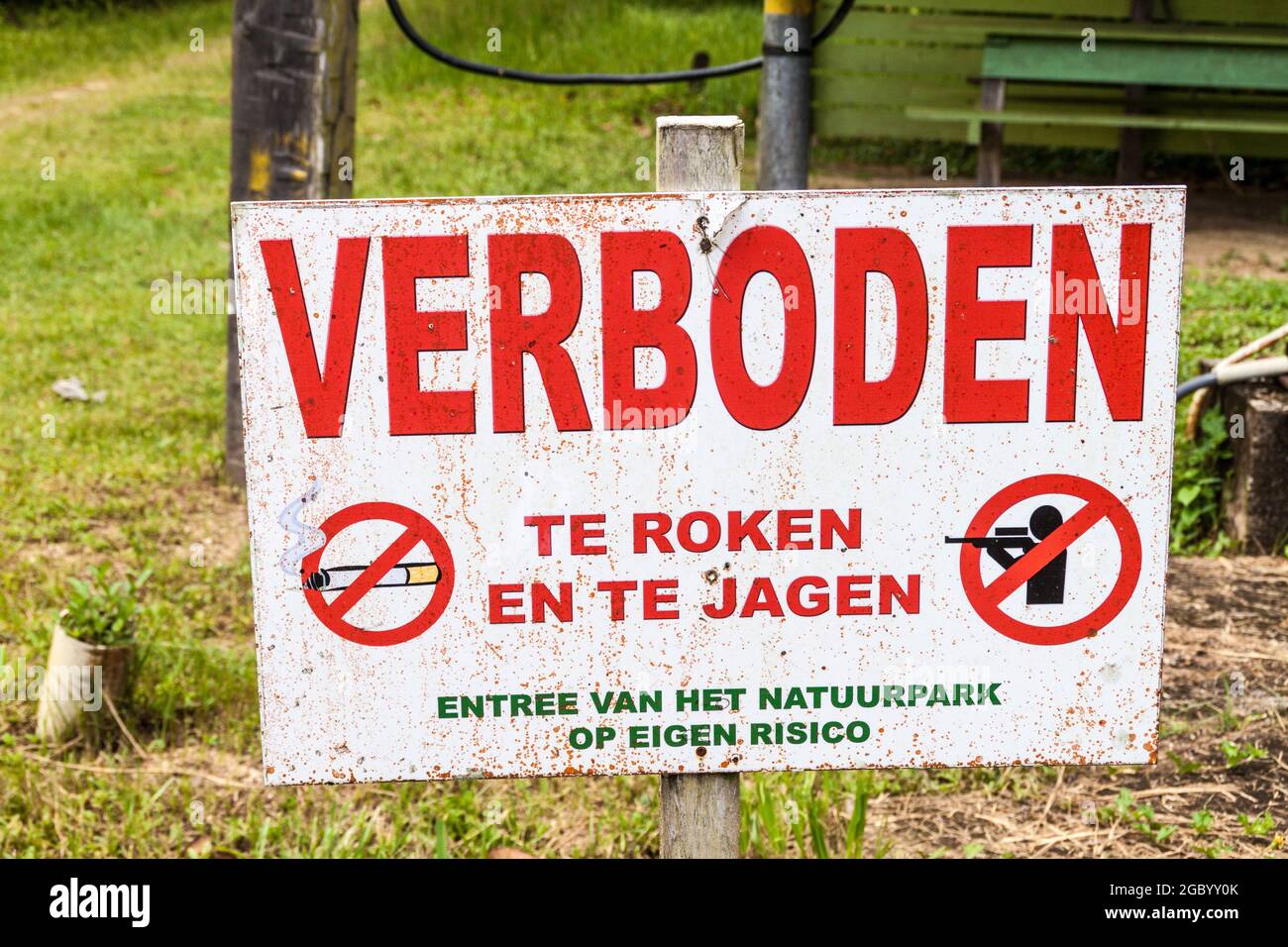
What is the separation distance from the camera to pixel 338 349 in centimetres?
183

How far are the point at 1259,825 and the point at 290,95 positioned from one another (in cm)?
357

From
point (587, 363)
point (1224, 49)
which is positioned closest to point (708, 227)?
point (587, 363)

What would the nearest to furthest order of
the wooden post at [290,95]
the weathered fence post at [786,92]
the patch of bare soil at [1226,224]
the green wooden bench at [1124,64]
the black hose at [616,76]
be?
the weathered fence post at [786,92] < the black hose at [616,76] < the wooden post at [290,95] < the patch of bare soil at [1226,224] < the green wooden bench at [1124,64]

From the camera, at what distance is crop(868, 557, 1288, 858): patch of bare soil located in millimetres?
2854

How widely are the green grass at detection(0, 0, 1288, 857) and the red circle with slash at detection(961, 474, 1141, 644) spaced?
2.76 ft

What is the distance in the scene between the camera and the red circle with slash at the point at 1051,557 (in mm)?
1893

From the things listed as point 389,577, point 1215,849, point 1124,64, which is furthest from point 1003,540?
point 1124,64

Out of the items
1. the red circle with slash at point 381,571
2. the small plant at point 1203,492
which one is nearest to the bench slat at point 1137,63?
the small plant at point 1203,492

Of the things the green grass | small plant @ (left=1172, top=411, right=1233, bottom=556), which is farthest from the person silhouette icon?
small plant @ (left=1172, top=411, right=1233, bottom=556)

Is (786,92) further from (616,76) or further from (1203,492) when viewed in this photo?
(1203,492)

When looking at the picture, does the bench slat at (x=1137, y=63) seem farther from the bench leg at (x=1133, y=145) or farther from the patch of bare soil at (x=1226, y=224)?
the bench leg at (x=1133, y=145)

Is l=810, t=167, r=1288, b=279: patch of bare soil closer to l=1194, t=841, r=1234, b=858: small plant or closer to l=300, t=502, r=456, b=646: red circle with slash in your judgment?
l=1194, t=841, r=1234, b=858: small plant

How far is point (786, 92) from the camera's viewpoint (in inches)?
153

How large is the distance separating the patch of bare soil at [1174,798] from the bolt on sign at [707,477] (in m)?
1.02
